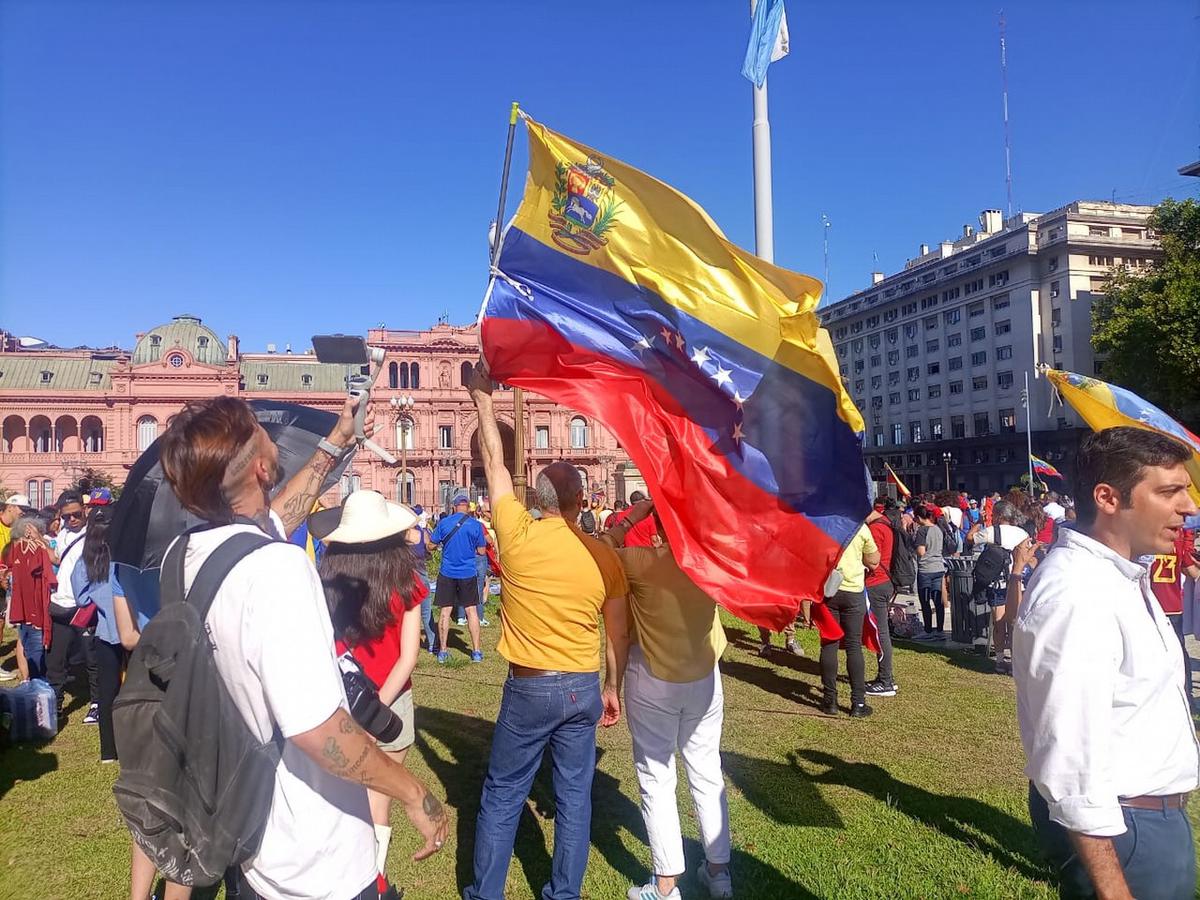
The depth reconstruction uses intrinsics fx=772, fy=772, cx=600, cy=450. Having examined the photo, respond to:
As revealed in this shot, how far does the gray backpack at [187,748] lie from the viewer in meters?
1.74

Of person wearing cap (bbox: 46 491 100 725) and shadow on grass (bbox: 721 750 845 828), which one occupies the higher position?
person wearing cap (bbox: 46 491 100 725)

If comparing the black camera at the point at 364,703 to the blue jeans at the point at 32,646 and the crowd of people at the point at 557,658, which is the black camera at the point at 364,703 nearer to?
the crowd of people at the point at 557,658

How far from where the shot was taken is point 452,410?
64.8 m

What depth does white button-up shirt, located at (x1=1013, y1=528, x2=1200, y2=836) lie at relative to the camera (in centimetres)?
191

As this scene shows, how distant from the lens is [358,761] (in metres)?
1.81

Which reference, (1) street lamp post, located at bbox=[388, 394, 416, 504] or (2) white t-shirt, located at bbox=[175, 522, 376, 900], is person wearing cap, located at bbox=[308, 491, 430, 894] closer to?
(2) white t-shirt, located at bbox=[175, 522, 376, 900]

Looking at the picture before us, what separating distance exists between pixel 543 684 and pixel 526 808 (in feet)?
6.90

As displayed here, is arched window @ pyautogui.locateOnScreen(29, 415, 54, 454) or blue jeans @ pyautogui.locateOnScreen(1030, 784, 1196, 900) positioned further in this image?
arched window @ pyautogui.locateOnScreen(29, 415, 54, 454)

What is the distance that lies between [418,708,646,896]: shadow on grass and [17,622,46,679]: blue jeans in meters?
4.33

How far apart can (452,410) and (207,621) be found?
64.2m

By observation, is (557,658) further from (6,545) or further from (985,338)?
(985,338)

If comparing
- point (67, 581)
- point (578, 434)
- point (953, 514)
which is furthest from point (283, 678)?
point (578, 434)

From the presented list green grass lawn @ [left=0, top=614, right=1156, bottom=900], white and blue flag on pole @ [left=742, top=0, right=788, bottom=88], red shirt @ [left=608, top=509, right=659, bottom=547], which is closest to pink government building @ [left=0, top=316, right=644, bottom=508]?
green grass lawn @ [left=0, top=614, right=1156, bottom=900]

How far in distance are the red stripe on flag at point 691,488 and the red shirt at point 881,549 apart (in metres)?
4.45
